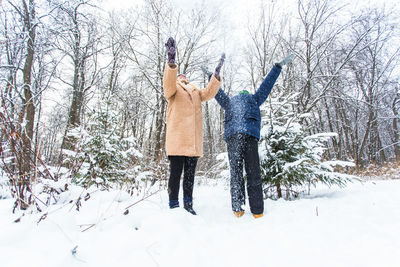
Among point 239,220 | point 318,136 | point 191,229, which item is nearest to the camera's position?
point 191,229

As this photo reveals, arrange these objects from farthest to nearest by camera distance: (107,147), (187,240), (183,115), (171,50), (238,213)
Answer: (107,147)
(183,115)
(238,213)
(171,50)
(187,240)

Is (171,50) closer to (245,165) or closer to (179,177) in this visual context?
(179,177)

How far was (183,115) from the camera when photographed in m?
2.31

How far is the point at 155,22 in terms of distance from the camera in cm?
1045

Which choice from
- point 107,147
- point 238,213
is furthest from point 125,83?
point 238,213

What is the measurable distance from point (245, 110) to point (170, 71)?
3.31 feet

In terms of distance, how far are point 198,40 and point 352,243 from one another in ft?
38.2

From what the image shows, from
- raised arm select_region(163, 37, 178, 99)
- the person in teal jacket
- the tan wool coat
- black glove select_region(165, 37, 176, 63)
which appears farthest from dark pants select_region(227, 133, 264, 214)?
black glove select_region(165, 37, 176, 63)

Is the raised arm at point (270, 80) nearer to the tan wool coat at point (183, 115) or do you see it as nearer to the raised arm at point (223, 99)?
the raised arm at point (223, 99)

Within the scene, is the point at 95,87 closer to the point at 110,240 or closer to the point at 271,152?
the point at 271,152

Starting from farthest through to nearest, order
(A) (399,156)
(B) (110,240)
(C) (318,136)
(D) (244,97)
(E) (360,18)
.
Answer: (A) (399,156) < (E) (360,18) < (C) (318,136) < (D) (244,97) < (B) (110,240)

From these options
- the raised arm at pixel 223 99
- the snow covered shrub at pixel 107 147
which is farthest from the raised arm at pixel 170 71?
the snow covered shrub at pixel 107 147

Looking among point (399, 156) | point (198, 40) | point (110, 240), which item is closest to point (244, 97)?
point (110, 240)

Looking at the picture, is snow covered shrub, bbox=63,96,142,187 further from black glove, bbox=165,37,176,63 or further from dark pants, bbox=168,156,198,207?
black glove, bbox=165,37,176,63
